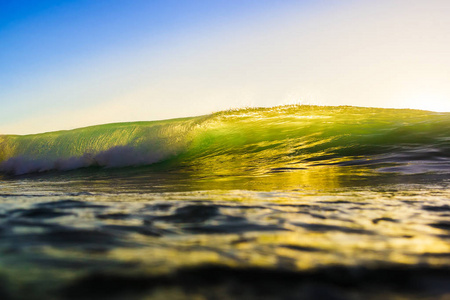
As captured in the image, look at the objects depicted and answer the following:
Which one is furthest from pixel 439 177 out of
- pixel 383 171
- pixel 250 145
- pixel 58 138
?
pixel 58 138

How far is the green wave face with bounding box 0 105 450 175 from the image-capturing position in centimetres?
723

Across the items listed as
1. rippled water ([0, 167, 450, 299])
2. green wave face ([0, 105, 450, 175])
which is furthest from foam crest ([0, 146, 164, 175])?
rippled water ([0, 167, 450, 299])

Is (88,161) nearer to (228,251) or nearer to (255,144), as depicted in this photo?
(255,144)

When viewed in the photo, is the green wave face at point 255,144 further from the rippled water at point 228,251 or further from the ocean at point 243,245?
the rippled water at point 228,251

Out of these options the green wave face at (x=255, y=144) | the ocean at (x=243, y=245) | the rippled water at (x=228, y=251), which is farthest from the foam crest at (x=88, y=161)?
the rippled water at (x=228, y=251)

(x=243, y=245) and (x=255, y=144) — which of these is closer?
(x=243, y=245)

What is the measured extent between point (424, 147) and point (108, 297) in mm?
7825

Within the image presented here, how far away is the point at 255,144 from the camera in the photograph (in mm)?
10906

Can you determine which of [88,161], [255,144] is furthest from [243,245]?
[88,161]

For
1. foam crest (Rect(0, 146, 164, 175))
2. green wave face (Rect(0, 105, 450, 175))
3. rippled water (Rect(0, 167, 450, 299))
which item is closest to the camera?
rippled water (Rect(0, 167, 450, 299))

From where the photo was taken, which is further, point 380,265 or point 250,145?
point 250,145

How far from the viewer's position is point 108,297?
97 centimetres

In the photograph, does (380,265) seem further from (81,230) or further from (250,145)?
(250,145)

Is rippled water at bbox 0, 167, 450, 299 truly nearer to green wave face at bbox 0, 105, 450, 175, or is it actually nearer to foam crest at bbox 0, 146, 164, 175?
green wave face at bbox 0, 105, 450, 175
